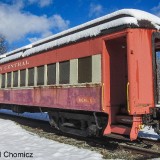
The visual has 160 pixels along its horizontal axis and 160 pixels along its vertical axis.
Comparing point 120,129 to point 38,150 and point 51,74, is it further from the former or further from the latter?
point 51,74

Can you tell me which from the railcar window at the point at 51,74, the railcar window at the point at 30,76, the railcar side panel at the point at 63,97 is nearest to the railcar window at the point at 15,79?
the railcar side panel at the point at 63,97

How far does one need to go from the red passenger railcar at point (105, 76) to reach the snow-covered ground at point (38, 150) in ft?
2.93

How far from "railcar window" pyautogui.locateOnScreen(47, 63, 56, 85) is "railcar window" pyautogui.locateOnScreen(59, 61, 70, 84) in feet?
1.45

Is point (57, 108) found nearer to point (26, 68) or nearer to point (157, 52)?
→ point (26, 68)

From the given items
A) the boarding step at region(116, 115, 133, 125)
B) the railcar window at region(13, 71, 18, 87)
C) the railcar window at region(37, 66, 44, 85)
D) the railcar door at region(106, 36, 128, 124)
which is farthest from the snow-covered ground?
the railcar window at region(13, 71, 18, 87)

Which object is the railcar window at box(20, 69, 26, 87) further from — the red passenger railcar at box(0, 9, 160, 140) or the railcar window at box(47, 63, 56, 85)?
the railcar window at box(47, 63, 56, 85)

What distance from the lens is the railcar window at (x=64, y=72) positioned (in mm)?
10195

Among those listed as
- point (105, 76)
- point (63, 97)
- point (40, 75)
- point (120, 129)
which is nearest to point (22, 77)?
point (40, 75)

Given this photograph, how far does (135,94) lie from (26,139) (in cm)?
433

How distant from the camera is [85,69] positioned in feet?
30.6

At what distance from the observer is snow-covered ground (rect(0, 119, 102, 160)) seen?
24.9ft

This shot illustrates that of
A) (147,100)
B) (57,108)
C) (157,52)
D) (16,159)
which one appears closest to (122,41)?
(157,52)

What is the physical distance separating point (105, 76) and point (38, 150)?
2755 mm

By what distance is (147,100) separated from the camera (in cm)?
812
